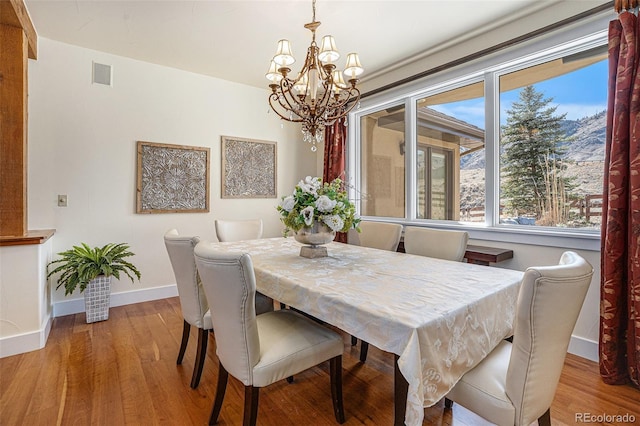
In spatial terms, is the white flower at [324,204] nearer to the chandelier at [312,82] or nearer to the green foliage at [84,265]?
the chandelier at [312,82]

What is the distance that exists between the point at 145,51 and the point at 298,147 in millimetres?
2186

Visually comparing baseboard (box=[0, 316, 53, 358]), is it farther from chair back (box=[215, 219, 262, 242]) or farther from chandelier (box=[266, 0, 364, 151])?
chandelier (box=[266, 0, 364, 151])

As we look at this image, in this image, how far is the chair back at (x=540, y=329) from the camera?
3.29ft

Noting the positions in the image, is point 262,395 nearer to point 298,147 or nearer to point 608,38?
point 608,38

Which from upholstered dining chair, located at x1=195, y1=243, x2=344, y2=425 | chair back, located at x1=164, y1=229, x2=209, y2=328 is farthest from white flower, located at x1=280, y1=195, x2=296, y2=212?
upholstered dining chair, located at x1=195, y1=243, x2=344, y2=425

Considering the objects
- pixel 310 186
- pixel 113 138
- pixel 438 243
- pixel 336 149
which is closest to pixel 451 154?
pixel 438 243

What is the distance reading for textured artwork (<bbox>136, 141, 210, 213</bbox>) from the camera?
3.51 metres

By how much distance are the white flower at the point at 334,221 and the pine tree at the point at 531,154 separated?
1.72 m

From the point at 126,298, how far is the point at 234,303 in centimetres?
284

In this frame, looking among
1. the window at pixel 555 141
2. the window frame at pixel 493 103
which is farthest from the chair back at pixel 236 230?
the window at pixel 555 141

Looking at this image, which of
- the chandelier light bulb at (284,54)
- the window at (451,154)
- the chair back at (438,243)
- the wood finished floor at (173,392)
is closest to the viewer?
the wood finished floor at (173,392)

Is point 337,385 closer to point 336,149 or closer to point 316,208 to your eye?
point 316,208

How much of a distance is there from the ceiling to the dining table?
1.99m

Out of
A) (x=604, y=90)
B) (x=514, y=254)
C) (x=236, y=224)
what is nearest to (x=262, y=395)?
(x=236, y=224)
